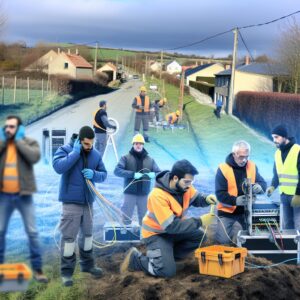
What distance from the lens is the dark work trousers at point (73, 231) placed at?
21.5 ft

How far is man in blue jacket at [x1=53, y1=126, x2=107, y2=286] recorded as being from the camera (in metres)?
6.12

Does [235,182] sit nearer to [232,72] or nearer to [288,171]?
[288,171]

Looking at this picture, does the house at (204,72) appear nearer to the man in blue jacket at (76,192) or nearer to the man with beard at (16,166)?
the man in blue jacket at (76,192)

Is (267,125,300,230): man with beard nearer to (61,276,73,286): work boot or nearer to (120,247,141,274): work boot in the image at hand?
(120,247,141,274): work boot

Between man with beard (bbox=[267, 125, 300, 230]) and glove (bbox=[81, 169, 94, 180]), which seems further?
man with beard (bbox=[267, 125, 300, 230])

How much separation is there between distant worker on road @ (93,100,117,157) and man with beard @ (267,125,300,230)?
2119 millimetres

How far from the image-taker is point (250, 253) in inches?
322

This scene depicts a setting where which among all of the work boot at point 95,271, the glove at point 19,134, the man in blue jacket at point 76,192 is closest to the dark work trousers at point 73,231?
the man in blue jacket at point 76,192

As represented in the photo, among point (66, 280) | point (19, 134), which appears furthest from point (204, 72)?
point (19, 134)

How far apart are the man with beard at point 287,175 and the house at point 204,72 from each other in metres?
1.10

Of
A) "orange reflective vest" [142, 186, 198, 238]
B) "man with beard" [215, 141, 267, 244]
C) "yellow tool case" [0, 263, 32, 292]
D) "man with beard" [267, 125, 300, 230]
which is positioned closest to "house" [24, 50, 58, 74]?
"orange reflective vest" [142, 186, 198, 238]

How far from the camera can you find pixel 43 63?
6.83 metres

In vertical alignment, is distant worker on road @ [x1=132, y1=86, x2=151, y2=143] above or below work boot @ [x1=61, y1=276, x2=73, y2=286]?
above

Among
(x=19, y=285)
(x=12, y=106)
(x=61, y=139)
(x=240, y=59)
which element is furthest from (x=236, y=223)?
(x=19, y=285)
